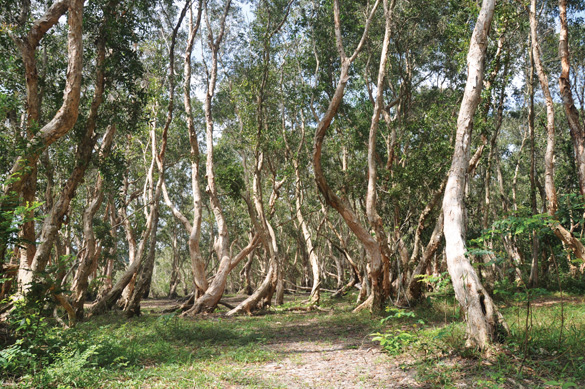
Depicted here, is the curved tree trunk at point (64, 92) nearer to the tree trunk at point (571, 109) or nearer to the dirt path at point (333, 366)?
the dirt path at point (333, 366)

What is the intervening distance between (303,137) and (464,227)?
11.1 metres

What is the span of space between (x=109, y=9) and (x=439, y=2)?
1163 cm

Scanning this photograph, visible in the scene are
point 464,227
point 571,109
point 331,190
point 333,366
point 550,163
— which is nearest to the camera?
point 464,227

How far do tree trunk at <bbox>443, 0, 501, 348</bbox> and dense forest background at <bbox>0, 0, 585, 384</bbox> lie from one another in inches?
0.9

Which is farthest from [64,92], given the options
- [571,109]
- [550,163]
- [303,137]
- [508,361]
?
[571,109]

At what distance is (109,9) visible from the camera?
9.62 metres

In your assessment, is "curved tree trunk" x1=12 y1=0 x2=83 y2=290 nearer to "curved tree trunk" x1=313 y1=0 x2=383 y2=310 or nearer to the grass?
"curved tree trunk" x1=313 y1=0 x2=383 y2=310

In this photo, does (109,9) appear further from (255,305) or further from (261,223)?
(255,305)

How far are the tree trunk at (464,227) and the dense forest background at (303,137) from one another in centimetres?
2

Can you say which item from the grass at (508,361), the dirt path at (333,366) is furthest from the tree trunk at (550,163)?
the dirt path at (333,366)

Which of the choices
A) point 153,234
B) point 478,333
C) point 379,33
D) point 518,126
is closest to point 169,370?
point 478,333

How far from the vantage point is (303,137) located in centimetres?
1661

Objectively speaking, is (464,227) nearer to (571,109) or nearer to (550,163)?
(550,163)

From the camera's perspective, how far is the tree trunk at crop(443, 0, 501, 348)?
18.0 feet
